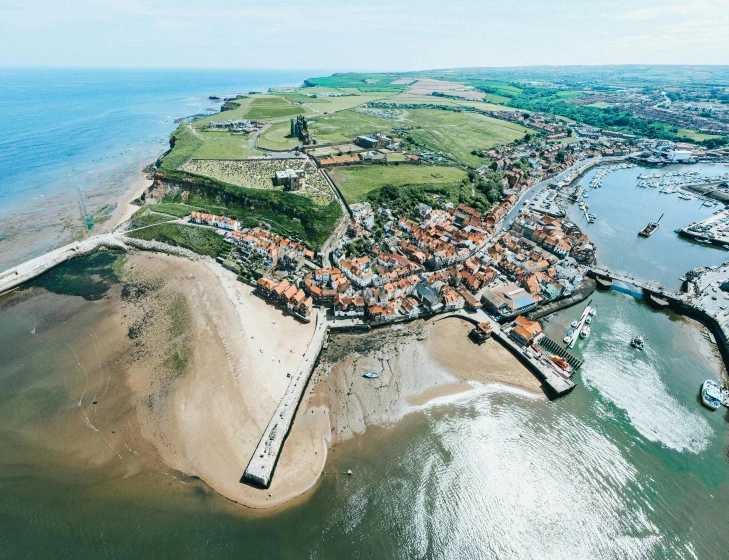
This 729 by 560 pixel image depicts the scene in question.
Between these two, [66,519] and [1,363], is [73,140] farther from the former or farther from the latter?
[66,519]

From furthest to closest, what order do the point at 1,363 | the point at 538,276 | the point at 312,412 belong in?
the point at 538,276, the point at 1,363, the point at 312,412

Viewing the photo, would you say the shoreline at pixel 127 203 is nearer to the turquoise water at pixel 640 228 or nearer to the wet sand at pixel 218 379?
the wet sand at pixel 218 379

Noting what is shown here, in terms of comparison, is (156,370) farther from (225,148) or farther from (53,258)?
(225,148)

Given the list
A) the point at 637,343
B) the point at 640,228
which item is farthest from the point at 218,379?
the point at 640,228

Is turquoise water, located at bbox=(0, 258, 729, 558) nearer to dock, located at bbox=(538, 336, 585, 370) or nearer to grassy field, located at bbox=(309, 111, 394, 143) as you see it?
dock, located at bbox=(538, 336, 585, 370)

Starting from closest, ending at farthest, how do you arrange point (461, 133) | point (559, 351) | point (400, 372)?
1. point (400, 372)
2. point (559, 351)
3. point (461, 133)

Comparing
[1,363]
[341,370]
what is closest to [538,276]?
[341,370]

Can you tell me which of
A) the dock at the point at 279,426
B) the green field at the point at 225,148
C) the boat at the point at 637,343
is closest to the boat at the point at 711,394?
the boat at the point at 637,343
